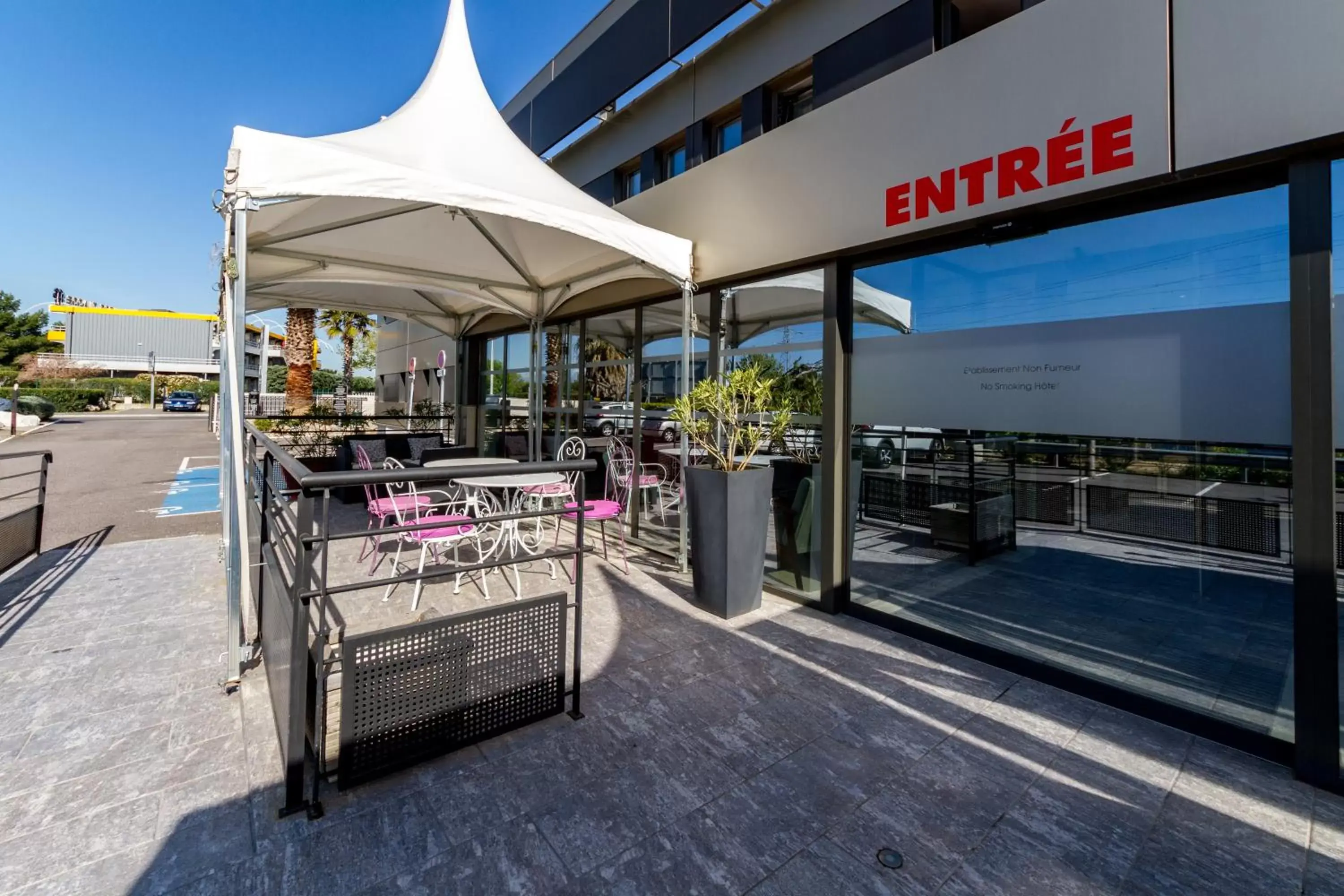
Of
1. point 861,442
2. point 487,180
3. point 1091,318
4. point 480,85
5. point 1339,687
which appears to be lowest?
point 1339,687

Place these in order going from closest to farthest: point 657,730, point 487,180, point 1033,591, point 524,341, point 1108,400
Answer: point 657,730, point 1108,400, point 1033,591, point 487,180, point 524,341

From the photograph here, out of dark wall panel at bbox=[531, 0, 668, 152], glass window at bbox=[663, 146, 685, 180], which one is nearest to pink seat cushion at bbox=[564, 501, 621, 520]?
glass window at bbox=[663, 146, 685, 180]

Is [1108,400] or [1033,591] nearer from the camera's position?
[1108,400]

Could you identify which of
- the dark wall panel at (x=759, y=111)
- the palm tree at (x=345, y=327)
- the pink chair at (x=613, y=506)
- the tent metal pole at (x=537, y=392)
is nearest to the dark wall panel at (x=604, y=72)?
the dark wall panel at (x=759, y=111)

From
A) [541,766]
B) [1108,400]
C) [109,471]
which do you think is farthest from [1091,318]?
[109,471]

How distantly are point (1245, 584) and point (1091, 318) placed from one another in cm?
133

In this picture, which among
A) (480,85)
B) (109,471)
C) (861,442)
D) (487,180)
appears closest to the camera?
(487,180)

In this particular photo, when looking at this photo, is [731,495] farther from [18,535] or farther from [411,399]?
[411,399]

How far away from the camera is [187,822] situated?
1749mm

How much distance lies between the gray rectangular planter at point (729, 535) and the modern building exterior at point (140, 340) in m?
57.4

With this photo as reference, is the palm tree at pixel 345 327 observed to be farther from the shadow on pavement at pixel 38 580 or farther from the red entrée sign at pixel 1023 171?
the red entrée sign at pixel 1023 171

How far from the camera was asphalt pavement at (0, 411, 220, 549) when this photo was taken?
5875mm

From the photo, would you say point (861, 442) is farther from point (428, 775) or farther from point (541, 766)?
point (428, 775)

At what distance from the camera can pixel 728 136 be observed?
6.42m
